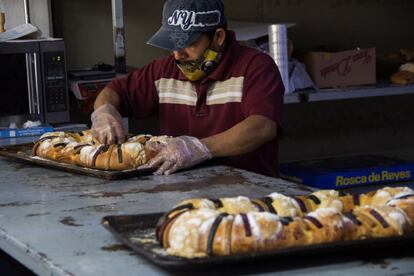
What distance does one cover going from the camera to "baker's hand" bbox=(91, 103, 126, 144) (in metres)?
2.77

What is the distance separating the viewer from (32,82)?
3.79m

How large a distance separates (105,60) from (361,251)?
327cm

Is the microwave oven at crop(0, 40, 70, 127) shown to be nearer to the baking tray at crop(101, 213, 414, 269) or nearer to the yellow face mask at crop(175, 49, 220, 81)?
the yellow face mask at crop(175, 49, 220, 81)

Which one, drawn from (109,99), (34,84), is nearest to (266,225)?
(109,99)

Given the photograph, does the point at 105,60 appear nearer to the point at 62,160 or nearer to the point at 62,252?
the point at 62,160

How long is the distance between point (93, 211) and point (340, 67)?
2574mm

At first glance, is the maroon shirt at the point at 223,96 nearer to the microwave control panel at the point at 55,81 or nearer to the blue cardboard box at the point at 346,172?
the microwave control panel at the point at 55,81

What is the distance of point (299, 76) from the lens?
4242 millimetres

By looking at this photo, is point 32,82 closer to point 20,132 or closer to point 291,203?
point 20,132

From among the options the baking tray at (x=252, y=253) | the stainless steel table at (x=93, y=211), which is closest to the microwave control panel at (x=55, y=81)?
the stainless steel table at (x=93, y=211)

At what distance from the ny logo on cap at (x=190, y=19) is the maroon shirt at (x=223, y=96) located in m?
0.14

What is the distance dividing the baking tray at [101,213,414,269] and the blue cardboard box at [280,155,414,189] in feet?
8.77

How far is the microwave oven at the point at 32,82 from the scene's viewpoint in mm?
3752

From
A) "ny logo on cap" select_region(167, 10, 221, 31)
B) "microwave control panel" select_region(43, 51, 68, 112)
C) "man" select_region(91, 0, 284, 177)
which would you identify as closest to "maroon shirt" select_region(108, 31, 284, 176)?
"man" select_region(91, 0, 284, 177)
